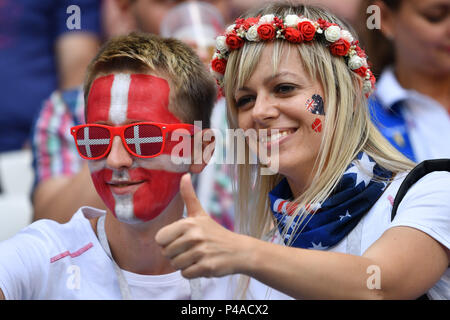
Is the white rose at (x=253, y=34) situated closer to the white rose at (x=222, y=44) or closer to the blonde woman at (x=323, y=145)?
the blonde woman at (x=323, y=145)

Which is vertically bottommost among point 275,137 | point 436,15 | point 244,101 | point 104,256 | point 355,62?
point 104,256

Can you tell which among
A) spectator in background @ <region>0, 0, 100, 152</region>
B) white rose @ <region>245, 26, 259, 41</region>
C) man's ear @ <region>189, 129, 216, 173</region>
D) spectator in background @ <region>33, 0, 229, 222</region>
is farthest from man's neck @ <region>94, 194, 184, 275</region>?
spectator in background @ <region>0, 0, 100, 152</region>

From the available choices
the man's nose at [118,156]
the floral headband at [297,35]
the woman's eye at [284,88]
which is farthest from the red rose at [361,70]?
the man's nose at [118,156]

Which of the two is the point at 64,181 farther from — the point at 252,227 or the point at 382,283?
the point at 382,283

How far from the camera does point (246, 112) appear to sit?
1.93 meters

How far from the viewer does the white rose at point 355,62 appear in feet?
6.37

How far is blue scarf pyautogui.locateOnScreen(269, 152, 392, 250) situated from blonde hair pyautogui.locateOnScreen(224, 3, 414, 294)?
0.02 metres

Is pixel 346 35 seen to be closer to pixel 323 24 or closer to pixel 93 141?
pixel 323 24

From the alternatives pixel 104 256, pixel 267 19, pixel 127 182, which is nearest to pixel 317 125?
pixel 267 19

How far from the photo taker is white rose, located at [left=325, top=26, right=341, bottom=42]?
189 centimetres

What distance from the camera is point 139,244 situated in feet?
6.57

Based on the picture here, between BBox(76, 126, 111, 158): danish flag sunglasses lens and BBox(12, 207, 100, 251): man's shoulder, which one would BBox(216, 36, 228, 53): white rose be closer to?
BBox(76, 126, 111, 158): danish flag sunglasses lens

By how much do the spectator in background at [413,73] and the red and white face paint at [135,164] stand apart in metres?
1.10

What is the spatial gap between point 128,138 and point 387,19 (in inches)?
62.1
